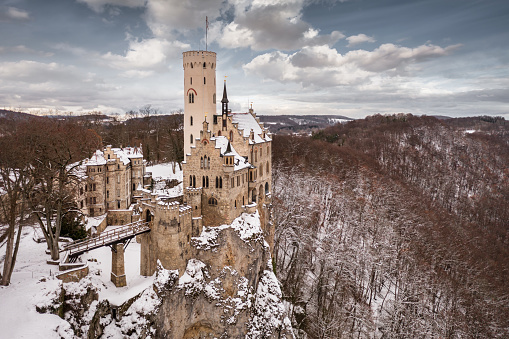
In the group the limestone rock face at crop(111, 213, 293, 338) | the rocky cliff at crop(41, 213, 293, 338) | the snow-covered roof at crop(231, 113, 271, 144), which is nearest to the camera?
the rocky cliff at crop(41, 213, 293, 338)

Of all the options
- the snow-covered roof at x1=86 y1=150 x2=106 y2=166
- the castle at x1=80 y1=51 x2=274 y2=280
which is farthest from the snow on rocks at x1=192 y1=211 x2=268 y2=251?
the snow-covered roof at x1=86 y1=150 x2=106 y2=166

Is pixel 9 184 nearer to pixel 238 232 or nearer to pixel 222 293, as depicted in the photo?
pixel 238 232

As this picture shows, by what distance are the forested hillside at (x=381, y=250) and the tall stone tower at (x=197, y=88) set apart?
20.1 meters

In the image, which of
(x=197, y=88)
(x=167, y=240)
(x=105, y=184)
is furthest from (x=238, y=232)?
(x=105, y=184)

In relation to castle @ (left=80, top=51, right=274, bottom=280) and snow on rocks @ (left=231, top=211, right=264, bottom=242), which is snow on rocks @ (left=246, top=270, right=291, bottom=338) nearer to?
snow on rocks @ (left=231, top=211, right=264, bottom=242)

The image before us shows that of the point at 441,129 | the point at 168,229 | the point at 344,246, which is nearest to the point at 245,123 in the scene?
the point at 168,229

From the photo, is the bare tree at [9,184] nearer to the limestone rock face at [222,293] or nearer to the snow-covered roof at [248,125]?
the limestone rock face at [222,293]

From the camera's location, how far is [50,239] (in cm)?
2734

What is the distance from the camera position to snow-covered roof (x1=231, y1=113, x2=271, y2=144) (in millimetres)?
41219

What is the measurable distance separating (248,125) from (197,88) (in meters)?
8.15

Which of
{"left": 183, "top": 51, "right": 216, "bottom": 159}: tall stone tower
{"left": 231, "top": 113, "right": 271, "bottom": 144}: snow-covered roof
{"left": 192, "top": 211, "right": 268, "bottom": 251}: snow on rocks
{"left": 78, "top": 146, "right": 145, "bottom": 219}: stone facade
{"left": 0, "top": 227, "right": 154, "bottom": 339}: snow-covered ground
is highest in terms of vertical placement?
{"left": 183, "top": 51, "right": 216, "bottom": 159}: tall stone tower

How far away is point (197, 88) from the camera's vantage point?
128 feet

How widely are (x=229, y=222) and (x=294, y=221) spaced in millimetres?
22386

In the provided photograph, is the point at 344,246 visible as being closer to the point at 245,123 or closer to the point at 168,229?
the point at 245,123
